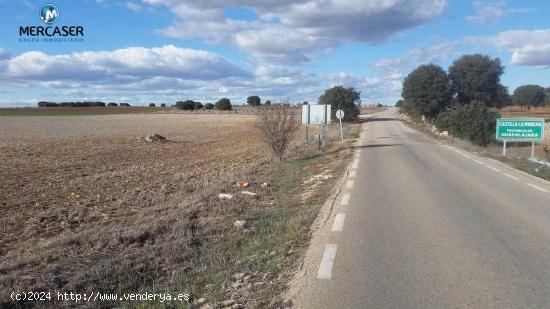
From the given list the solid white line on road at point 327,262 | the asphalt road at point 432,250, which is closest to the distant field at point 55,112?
the asphalt road at point 432,250

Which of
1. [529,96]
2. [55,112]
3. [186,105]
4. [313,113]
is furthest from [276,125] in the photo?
[186,105]

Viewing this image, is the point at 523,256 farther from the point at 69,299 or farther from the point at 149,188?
the point at 149,188

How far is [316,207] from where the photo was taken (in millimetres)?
9320

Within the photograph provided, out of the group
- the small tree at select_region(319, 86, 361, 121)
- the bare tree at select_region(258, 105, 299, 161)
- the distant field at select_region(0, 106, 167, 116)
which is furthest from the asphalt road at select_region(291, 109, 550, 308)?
the distant field at select_region(0, 106, 167, 116)

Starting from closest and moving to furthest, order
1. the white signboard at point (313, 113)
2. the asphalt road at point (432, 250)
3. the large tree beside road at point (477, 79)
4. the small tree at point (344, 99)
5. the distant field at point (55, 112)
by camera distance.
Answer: the asphalt road at point (432, 250)
the white signboard at point (313, 113)
the large tree beside road at point (477, 79)
the small tree at point (344, 99)
the distant field at point (55, 112)

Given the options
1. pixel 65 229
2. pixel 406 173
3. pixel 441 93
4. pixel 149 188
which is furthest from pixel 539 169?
pixel 441 93

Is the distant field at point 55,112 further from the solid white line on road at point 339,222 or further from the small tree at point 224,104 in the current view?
the solid white line on road at point 339,222

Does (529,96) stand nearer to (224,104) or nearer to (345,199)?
(224,104)

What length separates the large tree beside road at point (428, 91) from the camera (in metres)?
64.1

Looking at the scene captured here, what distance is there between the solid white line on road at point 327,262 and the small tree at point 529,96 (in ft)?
519

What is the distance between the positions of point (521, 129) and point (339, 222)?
15.3 meters

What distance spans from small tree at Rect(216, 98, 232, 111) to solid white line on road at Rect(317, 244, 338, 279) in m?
155

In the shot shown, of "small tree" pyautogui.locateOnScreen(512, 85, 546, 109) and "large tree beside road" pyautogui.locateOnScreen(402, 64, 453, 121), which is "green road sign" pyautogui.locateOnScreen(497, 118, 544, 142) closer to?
"large tree beside road" pyautogui.locateOnScreen(402, 64, 453, 121)

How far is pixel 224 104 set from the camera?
159750mm
